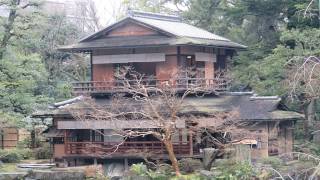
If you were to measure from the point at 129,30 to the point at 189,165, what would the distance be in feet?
24.6

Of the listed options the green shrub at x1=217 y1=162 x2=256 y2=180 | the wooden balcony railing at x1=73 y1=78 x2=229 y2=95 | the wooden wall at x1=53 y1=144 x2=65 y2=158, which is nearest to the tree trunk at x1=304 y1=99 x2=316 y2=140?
the wooden balcony railing at x1=73 y1=78 x2=229 y2=95

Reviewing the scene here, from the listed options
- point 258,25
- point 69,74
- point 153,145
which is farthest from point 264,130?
point 69,74

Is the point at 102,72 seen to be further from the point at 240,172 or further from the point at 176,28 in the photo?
the point at 240,172

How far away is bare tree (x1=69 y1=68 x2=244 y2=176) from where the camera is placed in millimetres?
26094

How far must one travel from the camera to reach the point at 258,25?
38.1m

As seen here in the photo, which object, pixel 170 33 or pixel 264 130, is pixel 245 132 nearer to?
pixel 264 130

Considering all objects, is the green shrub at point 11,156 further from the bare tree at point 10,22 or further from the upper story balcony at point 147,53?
the bare tree at point 10,22

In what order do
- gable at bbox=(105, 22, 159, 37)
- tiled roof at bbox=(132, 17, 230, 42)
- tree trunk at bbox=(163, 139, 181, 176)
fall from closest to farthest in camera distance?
1. tree trunk at bbox=(163, 139, 181, 176)
2. tiled roof at bbox=(132, 17, 230, 42)
3. gable at bbox=(105, 22, 159, 37)

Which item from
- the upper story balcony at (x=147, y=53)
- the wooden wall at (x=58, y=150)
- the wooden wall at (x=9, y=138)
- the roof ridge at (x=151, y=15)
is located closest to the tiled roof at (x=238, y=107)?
the upper story balcony at (x=147, y=53)

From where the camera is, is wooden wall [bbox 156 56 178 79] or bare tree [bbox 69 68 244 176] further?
wooden wall [bbox 156 56 178 79]

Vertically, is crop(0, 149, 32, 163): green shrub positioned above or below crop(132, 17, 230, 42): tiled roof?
below

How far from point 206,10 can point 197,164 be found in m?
15.1

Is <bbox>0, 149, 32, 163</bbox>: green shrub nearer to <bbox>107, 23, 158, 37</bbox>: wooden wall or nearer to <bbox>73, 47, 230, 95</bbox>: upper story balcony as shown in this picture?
<bbox>73, 47, 230, 95</bbox>: upper story balcony

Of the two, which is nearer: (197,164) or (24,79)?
(197,164)
